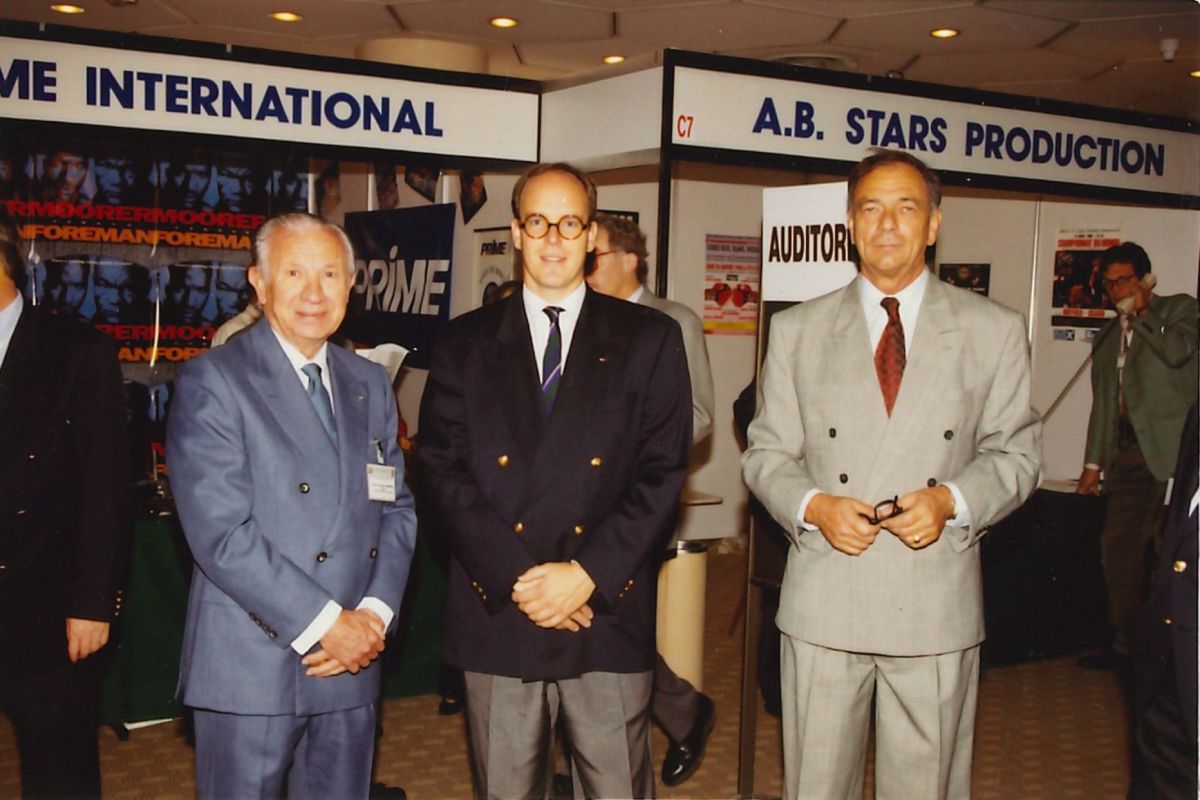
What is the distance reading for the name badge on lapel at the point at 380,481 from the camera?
2342mm

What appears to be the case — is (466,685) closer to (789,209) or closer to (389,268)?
(789,209)

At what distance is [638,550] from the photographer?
231 cm

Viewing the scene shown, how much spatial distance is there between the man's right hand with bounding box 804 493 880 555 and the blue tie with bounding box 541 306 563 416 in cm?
65

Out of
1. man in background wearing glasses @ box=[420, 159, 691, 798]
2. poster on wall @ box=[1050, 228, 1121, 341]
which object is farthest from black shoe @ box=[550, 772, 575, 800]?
poster on wall @ box=[1050, 228, 1121, 341]

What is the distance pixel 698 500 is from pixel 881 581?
187cm

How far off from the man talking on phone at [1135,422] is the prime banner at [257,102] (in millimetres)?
3034

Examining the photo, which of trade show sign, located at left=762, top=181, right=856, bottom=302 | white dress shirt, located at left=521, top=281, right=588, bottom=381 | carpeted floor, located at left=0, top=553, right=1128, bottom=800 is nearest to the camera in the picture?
white dress shirt, located at left=521, top=281, right=588, bottom=381

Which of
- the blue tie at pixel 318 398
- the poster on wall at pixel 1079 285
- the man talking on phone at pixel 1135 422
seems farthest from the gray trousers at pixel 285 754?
the poster on wall at pixel 1079 285

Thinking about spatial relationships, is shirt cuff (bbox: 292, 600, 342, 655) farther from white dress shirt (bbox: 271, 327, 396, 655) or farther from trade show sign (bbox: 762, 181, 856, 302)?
trade show sign (bbox: 762, 181, 856, 302)

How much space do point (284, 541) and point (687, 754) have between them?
2.11 m

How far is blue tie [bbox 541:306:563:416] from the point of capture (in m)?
2.36

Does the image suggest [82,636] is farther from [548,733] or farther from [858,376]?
[858,376]

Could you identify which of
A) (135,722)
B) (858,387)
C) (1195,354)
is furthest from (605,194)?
(858,387)

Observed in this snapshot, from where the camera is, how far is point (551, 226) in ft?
7.73
